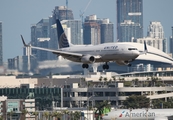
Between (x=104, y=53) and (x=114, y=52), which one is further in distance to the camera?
(x=104, y=53)

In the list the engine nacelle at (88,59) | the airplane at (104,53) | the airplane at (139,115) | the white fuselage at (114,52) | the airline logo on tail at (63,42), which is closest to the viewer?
the white fuselage at (114,52)

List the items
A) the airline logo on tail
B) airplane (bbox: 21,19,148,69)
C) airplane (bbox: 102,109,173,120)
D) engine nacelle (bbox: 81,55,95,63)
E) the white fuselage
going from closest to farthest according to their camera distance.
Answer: the white fuselage < airplane (bbox: 21,19,148,69) < engine nacelle (bbox: 81,55,95,63) < the airline logo on tail < airplane (bbox: 102,109,173,120)

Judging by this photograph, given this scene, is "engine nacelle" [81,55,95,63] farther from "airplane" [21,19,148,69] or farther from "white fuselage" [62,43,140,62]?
"white fuselage" [62,43,140,62]

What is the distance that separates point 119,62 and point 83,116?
43.9 m

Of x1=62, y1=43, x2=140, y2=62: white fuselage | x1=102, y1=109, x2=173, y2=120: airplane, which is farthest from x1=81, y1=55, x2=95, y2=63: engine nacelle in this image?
x1=102, y1=109, x2=173, y2=120: airplane

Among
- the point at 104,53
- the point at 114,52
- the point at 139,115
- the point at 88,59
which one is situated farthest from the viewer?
the point at 139,115

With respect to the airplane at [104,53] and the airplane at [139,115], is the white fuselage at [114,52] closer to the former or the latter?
the airplane at [104,53]

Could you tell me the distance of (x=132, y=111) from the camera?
5773 inches

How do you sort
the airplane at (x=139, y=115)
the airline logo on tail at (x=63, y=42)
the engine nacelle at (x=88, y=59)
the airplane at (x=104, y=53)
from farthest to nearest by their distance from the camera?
the airplane at (x=139, y=115), the airline logo on tail at (x=63, y=42), the engine nacelle at (x=88, y=59), the airplane at (x=104, y=53)

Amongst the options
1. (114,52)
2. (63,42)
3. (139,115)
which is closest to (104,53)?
(114,52)

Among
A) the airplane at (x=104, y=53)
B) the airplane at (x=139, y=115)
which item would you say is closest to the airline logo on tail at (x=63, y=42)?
the airplane at (x=104, y=53)

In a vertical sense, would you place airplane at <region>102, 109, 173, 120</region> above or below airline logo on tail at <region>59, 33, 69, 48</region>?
below

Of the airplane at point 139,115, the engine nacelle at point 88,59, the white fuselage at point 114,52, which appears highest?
the white fuselage at point 114,52

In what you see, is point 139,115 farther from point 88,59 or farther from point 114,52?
point 114,52
